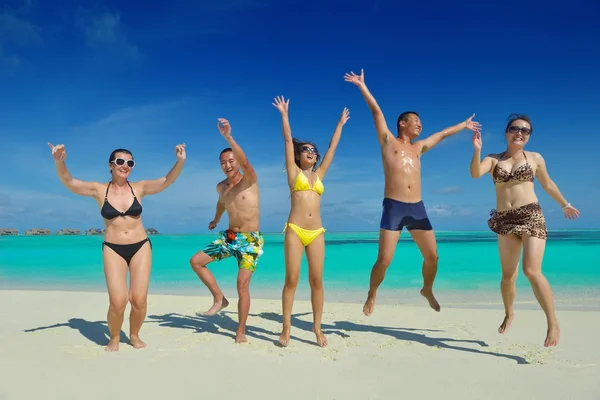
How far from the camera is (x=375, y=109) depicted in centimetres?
640

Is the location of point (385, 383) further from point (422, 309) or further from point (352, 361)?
point (422, 309)

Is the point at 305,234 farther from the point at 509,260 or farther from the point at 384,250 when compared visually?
the point at 509,260

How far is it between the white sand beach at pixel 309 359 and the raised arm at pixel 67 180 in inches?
77.0

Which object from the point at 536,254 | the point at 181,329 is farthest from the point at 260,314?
the point at 536,254

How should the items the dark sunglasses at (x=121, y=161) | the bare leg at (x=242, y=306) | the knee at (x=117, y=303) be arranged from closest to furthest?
the knee at (x=117, y=303)
the dark sunglasses at (x=121, y=161)
the bare leg at (x=242, y=306)

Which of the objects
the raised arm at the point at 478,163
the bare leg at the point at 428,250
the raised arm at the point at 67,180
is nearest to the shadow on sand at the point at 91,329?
the raised arm at the point at 67,180

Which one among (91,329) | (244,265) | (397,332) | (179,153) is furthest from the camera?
(91,329)

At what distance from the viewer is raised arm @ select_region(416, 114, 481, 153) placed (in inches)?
253

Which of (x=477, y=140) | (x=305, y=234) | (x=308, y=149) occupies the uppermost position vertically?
(x=477, y=140)

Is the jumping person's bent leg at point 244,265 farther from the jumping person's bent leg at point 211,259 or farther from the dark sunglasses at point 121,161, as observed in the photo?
the dark sunglasses at point 121,161

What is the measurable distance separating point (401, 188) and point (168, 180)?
309 cm

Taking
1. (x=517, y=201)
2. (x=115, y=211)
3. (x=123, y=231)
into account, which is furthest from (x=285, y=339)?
(x=517, y=201)

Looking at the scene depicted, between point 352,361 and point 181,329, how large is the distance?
2.95 metres

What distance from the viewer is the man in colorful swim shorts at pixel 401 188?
6.08m
